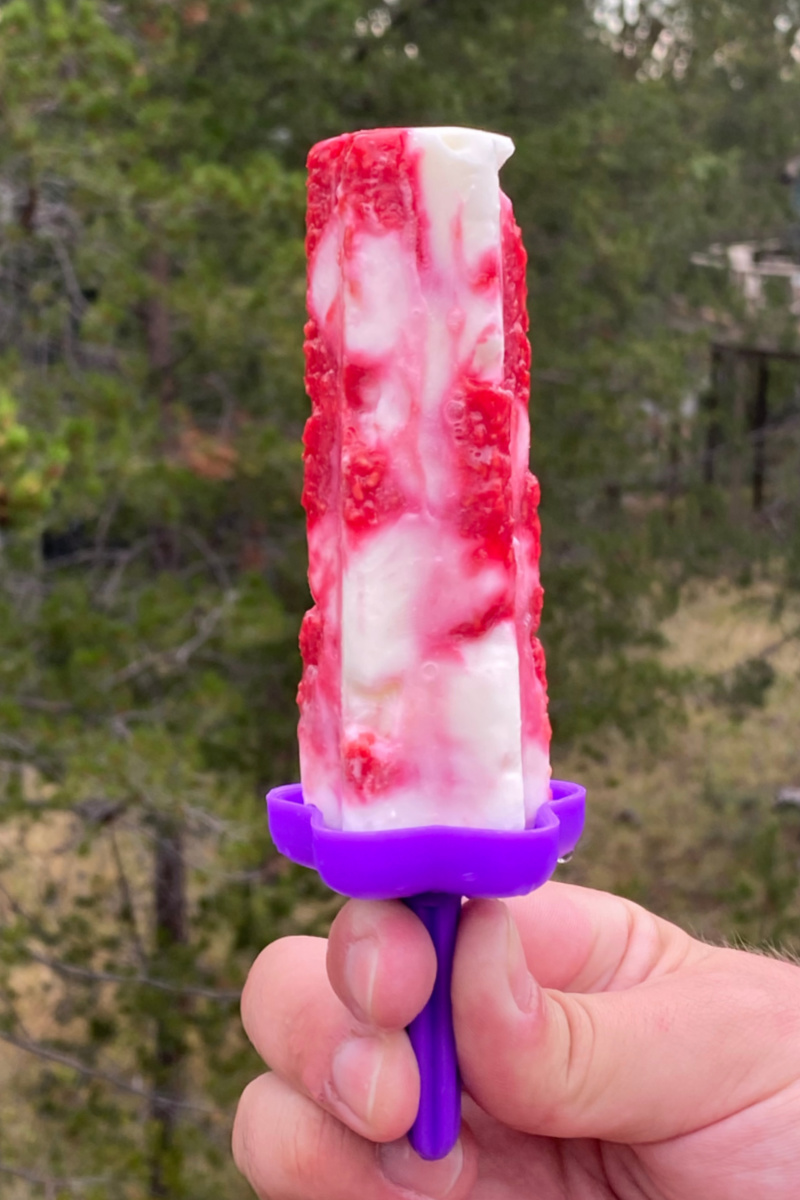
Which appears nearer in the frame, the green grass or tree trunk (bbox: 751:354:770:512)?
the green grass

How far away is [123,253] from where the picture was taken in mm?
5160

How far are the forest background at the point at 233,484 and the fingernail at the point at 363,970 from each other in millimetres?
2076

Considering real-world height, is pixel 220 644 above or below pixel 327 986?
below

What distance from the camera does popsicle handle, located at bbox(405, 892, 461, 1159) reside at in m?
1.63

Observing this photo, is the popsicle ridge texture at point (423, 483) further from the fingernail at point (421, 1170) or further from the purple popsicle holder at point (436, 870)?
the fingernail at point (421, 1170)

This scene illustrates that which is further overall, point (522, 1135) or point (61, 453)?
point (61, 453)

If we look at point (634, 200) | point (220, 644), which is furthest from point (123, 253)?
point (634, 200)

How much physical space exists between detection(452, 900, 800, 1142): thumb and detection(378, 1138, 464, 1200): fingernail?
10 cm

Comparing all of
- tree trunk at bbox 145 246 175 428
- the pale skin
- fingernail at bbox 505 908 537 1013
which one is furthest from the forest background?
fingernail at bbox 505 908 537 1013

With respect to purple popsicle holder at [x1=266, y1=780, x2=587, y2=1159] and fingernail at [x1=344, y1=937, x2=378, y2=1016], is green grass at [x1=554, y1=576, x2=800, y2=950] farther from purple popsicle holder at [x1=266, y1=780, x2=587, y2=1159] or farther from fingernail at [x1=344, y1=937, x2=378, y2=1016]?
fingernail at [x1=344, y1=937, x2=378, y2=1016]

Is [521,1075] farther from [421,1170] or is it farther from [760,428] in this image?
[760,428]

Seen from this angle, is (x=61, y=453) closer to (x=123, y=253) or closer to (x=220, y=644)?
(x=123, y=253)

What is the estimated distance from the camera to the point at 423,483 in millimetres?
1546

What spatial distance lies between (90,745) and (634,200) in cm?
653
